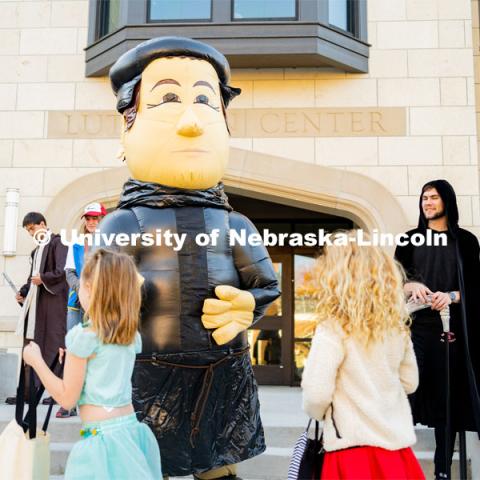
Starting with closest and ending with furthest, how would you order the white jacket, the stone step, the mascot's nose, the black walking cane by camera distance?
1. the white jacket
2. the mascot's nose
3. the black walking cane
4. the stone step

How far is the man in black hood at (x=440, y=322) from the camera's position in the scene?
3299 millimetres

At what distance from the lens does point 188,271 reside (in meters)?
2.67

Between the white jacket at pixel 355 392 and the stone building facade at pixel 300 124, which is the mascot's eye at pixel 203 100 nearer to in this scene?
the white jacket at pixel 355 392

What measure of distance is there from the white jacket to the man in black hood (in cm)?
127

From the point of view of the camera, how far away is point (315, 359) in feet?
6.64

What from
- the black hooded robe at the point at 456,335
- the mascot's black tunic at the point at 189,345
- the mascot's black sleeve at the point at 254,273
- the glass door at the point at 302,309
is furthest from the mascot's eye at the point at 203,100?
the glass door at the point at 302,309

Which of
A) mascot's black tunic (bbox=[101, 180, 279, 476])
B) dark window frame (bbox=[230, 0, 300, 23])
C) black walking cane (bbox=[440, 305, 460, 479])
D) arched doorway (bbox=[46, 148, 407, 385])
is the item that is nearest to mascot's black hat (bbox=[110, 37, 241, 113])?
mascot's black tunic (bbox=[101, 180, 279, 476])

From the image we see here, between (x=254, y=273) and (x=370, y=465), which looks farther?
(x=254, y=273)

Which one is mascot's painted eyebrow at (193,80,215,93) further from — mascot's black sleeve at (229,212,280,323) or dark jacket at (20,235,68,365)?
dark jacket at (20,235,68,365)

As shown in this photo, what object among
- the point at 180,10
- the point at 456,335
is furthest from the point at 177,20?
the point at 456,335

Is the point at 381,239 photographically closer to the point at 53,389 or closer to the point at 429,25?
the point at 429,25

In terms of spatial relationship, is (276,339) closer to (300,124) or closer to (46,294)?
(300,124)

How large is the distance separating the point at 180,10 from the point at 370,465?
5.37 m

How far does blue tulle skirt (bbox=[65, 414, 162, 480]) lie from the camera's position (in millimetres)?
2055
